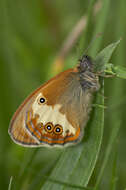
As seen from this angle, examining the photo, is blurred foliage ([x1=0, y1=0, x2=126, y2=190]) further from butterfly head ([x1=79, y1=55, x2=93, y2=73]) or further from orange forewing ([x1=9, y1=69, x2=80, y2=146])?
butterfly head ([x1=79, y1=55, x2=93, y2=73])

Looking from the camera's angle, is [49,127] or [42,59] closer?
[49,127]

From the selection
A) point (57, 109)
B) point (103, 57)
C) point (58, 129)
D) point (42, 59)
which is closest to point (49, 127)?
point (58, 129)

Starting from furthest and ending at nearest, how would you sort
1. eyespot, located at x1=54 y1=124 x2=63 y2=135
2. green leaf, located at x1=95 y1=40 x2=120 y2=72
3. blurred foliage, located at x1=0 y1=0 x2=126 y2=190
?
blurred foliage, located at x1=0 y1=0 x2=126 y2=190 < eyespot, located at x1=54 y1=124 x2=63 y2=135 < green leaf, located at x1=95 y1=40 x2=120 y2=72

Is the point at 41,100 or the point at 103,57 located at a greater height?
the point at 103,57

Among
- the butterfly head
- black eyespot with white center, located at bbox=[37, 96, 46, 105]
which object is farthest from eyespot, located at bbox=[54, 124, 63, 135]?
the butterfly head

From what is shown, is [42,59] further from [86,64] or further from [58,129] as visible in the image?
[58,129]

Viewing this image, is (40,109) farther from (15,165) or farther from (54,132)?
(15,165)

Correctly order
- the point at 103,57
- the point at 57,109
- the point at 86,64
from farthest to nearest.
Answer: the point at 57,109, the point at 86,64, the point at 103,57

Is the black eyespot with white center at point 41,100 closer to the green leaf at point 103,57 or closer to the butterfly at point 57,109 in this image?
the butterfly at point 57,109
